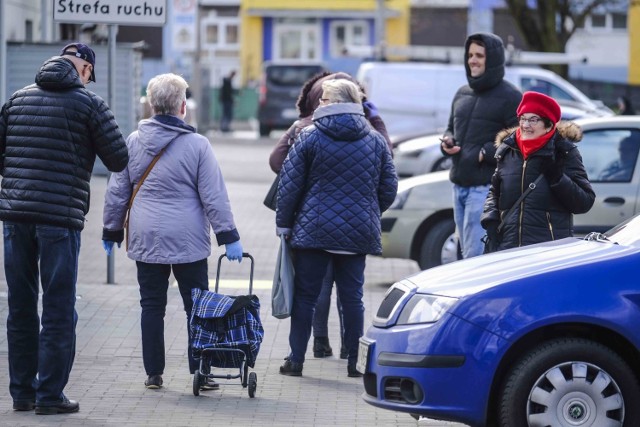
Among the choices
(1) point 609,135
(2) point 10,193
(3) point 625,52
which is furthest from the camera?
(3) point 625,52

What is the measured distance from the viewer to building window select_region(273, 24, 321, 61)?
61.2 metres

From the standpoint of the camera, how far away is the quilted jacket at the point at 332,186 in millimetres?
7977

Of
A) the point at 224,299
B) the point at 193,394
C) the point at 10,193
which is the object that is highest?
the point at 10,193

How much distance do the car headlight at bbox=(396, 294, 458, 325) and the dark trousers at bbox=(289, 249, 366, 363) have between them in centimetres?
184

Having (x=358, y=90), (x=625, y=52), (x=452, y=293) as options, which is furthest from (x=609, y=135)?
(x=625, y=52)

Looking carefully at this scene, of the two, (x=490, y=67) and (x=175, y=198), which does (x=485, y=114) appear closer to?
(x=490, y=67)

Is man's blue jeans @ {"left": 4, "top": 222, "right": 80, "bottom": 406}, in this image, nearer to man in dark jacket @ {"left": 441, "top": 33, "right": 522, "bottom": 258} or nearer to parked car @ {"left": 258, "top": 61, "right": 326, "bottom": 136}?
man in dark jacket @ {"left": 441, "top": 33, "right": 522, "bottom": 258}

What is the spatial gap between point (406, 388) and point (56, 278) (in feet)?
6.25

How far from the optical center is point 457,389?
236 inches

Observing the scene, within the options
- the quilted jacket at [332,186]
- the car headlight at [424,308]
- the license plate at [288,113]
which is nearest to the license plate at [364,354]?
the car headlight at [424,308]

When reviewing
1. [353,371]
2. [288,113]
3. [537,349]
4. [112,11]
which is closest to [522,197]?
[353,371]

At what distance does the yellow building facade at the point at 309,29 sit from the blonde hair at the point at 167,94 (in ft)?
170

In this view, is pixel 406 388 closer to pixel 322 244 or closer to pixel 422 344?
pixel 422 344

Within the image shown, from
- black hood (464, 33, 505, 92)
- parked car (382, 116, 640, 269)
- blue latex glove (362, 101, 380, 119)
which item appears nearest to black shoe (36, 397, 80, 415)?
blue latex glove (362, 101, 380, 119)
